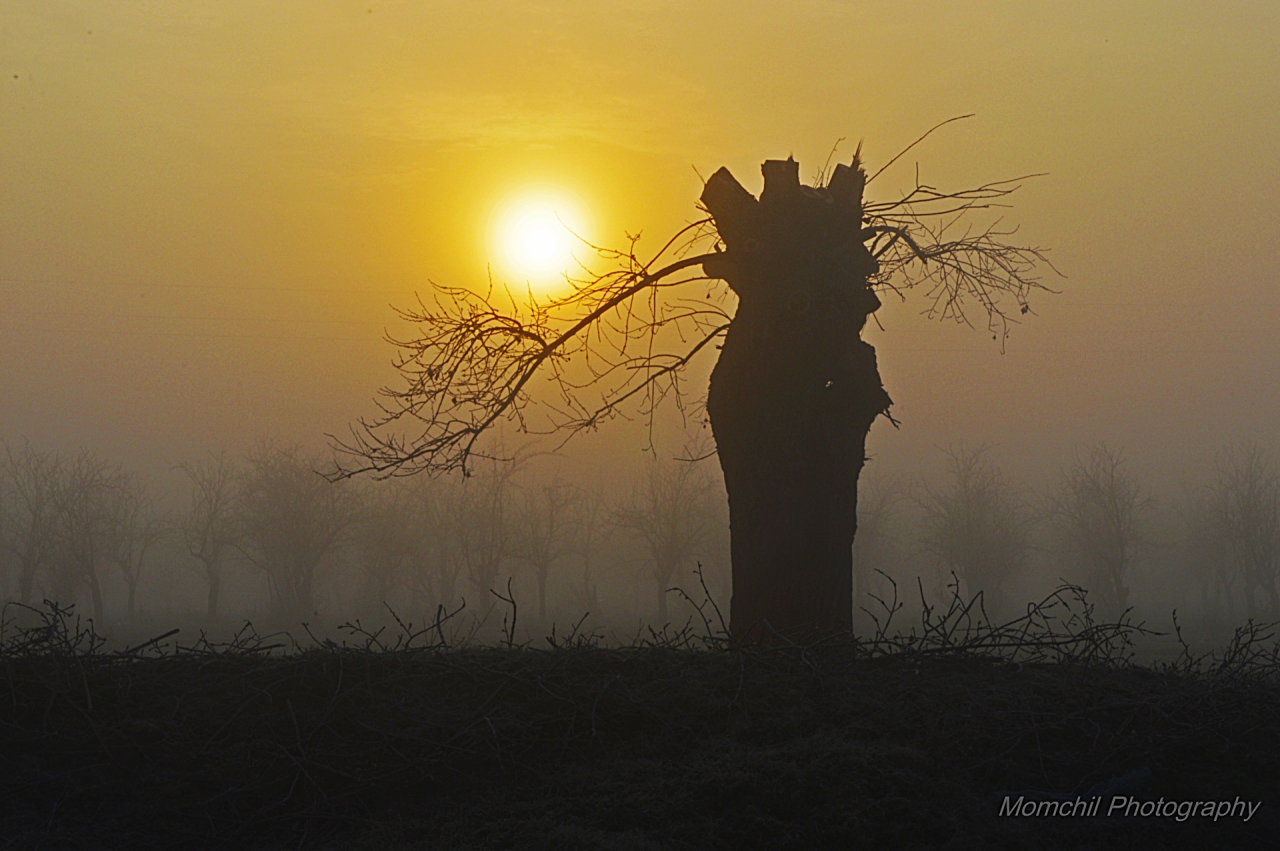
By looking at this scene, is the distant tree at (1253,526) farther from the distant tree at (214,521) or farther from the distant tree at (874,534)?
the distant tree at (214,521)

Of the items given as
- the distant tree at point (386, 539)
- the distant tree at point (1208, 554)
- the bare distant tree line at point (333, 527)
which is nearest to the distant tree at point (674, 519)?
the bare distant tree line at point (333, 527)

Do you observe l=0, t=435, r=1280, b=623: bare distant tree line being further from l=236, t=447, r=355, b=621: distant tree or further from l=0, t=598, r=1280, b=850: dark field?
l=0, t=598, r=1280, b=850: dark field

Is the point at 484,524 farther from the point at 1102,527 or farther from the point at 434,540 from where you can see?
the point at 1102,527

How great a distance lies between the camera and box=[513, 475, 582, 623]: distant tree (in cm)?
6475

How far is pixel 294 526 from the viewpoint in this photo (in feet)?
188

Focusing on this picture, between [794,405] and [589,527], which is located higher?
[589,527]

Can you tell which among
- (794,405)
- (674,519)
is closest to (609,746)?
(794,405)

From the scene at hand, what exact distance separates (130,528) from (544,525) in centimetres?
2821

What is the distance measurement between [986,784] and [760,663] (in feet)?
4.88

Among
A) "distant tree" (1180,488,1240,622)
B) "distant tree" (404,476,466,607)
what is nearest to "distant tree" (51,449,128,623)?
"distant tree" (404,476,466,607)

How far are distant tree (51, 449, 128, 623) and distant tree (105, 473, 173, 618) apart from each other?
0.50 ft

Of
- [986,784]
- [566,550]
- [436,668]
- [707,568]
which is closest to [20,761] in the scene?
[436,668]

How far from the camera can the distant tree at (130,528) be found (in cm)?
6494

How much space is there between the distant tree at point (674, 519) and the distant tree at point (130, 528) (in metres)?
32.5
